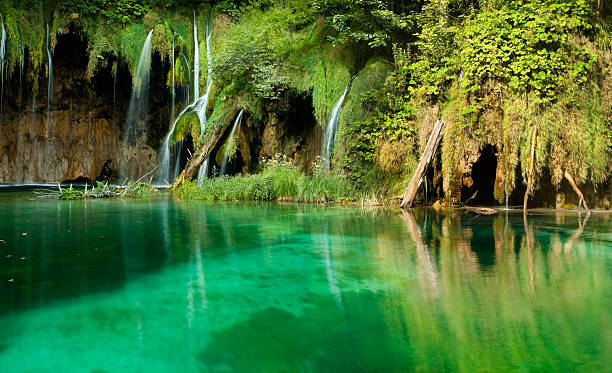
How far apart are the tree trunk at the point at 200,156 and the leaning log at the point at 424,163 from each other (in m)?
7.22

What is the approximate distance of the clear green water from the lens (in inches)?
86.3

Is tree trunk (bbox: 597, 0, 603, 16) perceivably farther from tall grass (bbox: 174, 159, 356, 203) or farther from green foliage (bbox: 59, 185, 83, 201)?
green foliage (bbox: 59, 185, 83, 201)

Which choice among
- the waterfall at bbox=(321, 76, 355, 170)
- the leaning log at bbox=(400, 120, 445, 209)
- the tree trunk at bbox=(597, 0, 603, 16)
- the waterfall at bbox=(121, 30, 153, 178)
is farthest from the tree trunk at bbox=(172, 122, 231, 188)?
the tree trunk at bbox=(597, 0, 603, 16)

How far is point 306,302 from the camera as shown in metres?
3.12

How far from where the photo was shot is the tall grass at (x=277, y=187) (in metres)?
11.8

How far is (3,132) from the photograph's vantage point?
21750mm

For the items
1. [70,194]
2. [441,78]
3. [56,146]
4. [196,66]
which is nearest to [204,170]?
[70,194]

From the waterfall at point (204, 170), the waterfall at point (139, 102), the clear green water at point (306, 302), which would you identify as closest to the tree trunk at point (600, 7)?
the clear green water at point (306, 302)

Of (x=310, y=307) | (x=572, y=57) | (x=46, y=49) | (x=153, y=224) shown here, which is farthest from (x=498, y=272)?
(x=46, y=49)

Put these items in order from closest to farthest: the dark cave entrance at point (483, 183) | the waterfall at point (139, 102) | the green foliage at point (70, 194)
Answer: the dark cave entrance at point (483, 183) < the green foliage at point (70, 194) < the waterfall at point (139, 102)

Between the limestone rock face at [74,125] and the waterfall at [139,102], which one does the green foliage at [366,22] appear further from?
the limestone rock face at [74,125]

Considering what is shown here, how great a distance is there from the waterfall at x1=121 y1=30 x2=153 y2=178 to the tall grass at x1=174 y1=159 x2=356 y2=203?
899cm

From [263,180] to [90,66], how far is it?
39.9 feet

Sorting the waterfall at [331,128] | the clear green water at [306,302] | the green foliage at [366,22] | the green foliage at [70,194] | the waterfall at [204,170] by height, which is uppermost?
the green foliage at [366,22]
